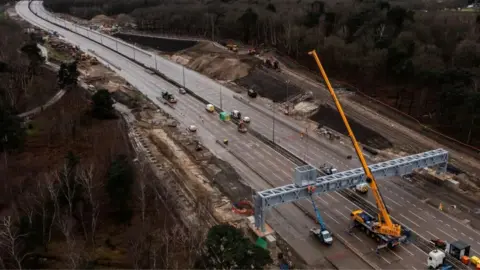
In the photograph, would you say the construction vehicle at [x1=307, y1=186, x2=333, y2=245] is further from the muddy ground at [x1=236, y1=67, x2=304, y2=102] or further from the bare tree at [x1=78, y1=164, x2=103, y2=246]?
the muddy ground at [x1=236, y1=67, x2=304, y2=102]

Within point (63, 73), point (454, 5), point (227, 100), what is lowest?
point (227, 100)

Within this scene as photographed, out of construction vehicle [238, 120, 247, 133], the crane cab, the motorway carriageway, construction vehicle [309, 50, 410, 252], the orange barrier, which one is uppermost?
construction vehicle [309, 50, 410, 252]

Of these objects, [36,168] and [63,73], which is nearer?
[36,168]

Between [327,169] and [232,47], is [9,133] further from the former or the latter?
[232,47]

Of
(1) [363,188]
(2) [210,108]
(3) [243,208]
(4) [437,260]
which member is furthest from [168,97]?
(4) [437,260]

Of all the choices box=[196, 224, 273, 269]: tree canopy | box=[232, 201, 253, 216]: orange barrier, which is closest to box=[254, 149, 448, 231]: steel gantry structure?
box=[232, 201, 253, 216]: orange barrier

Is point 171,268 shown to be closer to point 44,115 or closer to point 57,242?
point 57,242

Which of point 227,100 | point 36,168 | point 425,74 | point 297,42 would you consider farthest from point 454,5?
point 36,168
